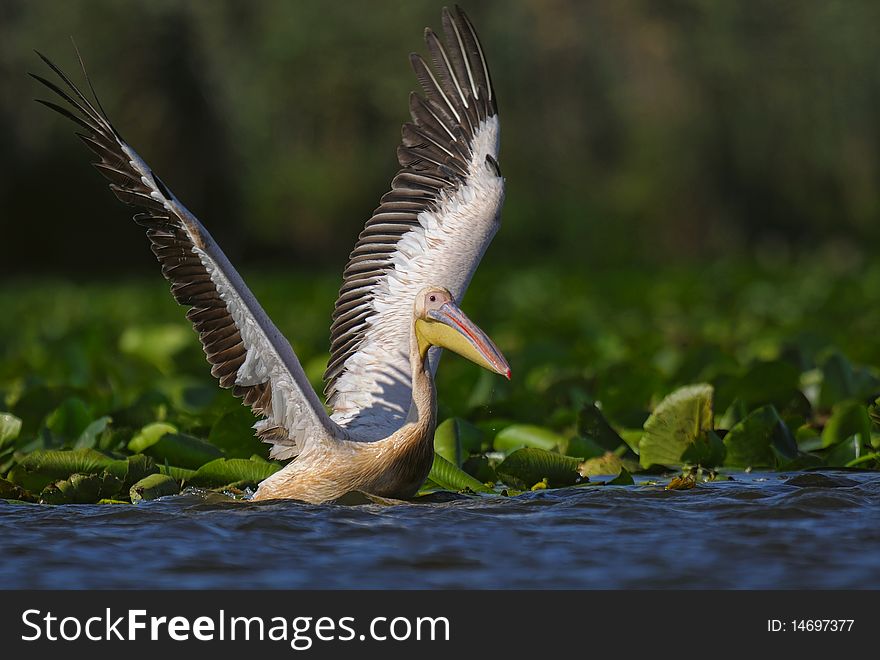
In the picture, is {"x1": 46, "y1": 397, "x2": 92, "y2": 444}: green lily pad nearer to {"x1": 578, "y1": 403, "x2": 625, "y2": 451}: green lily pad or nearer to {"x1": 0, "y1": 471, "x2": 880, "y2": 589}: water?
{"x1": 0, "y1": 471, "x2": 880, "y2": 589}: water

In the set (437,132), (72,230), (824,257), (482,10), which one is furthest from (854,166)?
(437,132)

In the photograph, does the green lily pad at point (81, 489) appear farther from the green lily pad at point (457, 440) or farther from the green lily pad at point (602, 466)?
the green lily pad at point (602, 466)

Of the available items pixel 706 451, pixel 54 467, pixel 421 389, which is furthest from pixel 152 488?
pixel 706 451

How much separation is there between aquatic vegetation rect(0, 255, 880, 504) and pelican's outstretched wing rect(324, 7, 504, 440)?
400mm

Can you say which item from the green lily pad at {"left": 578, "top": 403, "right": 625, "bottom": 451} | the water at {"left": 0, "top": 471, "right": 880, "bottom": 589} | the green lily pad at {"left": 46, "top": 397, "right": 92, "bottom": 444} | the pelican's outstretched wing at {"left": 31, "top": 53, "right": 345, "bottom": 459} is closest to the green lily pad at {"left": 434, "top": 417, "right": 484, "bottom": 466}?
the green lily pad at {"left": 578, "top": 403, "right": 625, "bottom": 451}

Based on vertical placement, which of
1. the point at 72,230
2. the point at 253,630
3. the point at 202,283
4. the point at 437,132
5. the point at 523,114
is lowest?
the point at 253,630

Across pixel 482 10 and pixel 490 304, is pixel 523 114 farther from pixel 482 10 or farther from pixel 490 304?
pixel 490 304

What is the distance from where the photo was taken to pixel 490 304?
15.2 meters

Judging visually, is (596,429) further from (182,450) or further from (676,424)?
(182,450)

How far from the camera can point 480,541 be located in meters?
5.05

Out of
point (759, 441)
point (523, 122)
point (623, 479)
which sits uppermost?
point (523, 122)

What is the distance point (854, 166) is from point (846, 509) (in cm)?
2572

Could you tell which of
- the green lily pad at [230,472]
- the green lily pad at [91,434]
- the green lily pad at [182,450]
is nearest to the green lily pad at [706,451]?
the green lily pad at [230,472]

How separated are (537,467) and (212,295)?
1.50m
